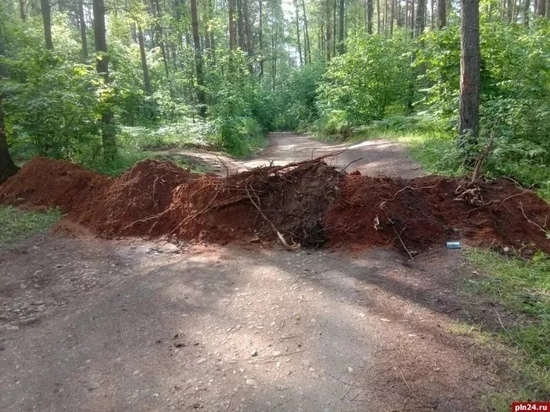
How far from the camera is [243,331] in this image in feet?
12.4

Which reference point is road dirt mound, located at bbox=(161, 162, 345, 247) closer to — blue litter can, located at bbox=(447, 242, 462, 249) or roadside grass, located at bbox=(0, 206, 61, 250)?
blue litter can, located at bbox=(447, 242, 462, 249)

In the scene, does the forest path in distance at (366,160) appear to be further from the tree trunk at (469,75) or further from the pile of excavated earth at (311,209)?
the pile of excavated earth at (311,209)

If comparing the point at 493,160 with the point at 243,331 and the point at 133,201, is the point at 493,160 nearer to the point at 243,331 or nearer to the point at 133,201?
the point at 243,331

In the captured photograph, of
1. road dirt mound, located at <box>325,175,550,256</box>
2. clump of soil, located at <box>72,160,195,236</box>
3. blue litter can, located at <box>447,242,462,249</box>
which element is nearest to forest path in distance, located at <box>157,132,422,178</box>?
clump of soil, located at <box>72,160,195,236</box>

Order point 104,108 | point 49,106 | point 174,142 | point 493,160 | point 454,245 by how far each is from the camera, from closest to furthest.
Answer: point 454,245, point 493,160, point 49,106, point 104,108, point 174,142

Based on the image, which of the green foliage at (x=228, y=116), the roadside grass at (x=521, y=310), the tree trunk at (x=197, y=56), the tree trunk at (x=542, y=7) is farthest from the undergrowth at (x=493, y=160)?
the tree trunk at (x=542, y=7)

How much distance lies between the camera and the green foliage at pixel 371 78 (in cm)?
1700

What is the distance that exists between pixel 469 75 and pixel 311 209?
452 cm

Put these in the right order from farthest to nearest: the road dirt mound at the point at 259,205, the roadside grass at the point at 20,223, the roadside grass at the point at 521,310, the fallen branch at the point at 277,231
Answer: the road dirt mound at the point at 259,205
the roadside grass at the point at 20,223
the fallen branch at the point at 277,231
the roadside grass at the point at 521,310

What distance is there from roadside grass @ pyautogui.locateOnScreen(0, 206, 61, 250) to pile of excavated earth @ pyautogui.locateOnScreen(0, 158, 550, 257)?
0.98 ft

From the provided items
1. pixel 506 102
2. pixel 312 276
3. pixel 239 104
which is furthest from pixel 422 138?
pixel 312 276

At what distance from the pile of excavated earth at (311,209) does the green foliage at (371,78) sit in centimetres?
1173

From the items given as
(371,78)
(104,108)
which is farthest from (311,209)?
(371,78)

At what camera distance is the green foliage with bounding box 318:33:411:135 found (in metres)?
17.0
